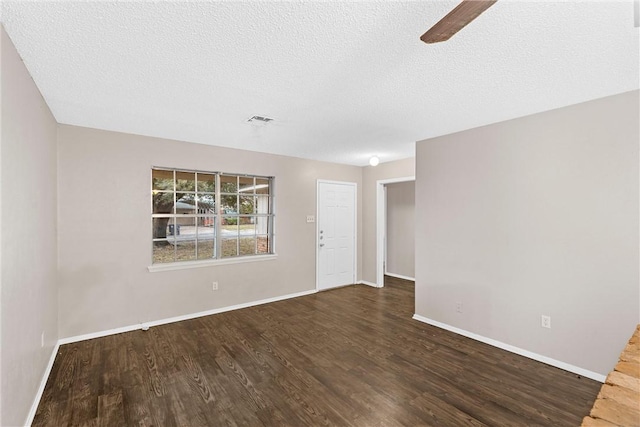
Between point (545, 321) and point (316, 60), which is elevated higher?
point (316, 60)

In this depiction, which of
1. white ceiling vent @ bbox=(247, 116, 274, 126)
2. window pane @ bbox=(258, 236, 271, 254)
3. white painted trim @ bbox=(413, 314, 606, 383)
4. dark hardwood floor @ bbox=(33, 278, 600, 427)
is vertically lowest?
dark hardwood floor @ bbox=(33, 278, 600, 427)

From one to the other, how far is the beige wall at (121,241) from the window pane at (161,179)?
0.48 ft

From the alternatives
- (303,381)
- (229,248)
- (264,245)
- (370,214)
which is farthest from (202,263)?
(370,214)

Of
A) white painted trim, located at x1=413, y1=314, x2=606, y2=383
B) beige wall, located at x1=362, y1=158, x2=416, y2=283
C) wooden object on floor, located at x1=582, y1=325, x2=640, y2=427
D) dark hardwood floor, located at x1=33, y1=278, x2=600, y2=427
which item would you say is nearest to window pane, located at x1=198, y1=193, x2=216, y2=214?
dark hardwood floor, located at x1=33, y1=278, x2=600, y2=427

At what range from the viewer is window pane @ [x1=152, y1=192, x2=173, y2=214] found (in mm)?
3850

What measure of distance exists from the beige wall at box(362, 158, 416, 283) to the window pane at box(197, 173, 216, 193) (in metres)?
2.94

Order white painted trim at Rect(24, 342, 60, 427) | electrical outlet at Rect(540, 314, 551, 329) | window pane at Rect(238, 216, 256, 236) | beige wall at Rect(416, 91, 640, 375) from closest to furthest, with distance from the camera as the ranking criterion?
white painted trim at Rect(24, 342, 60, 427), beige wall at Rect(416, 91, 640, 375), electrical outlet at Rect(540, 314, 551, 329), window pane at Rect(238, 216, 256, 236)

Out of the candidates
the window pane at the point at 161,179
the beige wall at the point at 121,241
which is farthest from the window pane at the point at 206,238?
the window pane at the point at 161,179

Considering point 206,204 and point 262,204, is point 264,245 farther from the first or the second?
point 206,204

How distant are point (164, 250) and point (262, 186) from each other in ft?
5.73

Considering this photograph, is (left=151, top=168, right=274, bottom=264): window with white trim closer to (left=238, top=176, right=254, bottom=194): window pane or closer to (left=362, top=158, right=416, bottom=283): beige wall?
(left=238, top=176, right=254, bottom=194): window pane

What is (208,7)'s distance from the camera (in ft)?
4.63

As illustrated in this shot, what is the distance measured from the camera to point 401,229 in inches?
259

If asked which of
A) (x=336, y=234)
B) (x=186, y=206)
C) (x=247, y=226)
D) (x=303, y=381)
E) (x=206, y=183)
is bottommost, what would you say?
(x=303, y=381)
